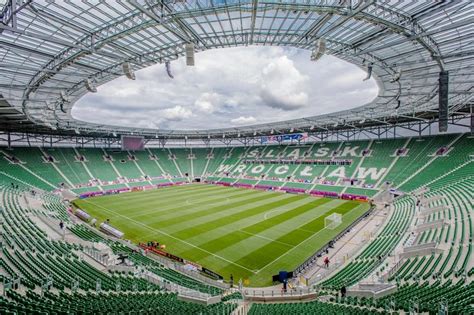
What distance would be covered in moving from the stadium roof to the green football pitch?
15.5 meters

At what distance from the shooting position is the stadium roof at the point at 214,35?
13555 millimetres

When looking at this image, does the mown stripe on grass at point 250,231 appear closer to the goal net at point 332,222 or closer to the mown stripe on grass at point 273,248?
the mown stripe on grass at point 273,248

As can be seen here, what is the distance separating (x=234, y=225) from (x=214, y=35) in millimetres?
19279

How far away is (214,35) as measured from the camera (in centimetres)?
1875

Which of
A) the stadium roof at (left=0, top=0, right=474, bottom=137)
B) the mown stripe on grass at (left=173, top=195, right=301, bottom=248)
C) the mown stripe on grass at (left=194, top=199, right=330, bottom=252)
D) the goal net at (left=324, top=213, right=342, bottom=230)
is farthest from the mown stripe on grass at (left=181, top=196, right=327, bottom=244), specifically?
the stadium roof at (left=0, top=0, right=474, bottom=137)

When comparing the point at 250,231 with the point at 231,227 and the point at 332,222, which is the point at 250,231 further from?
the point at 332,222

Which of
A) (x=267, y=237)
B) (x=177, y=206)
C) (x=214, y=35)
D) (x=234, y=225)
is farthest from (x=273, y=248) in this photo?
(x=177, y=206)

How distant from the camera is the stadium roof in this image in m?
13.6

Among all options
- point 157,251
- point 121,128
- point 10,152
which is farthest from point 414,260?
point 10,152

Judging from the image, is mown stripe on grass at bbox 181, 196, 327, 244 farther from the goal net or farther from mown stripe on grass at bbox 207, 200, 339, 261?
the goal net

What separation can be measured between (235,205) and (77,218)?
814 inches

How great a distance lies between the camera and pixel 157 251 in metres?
22.2

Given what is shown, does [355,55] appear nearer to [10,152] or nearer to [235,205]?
[235,205]

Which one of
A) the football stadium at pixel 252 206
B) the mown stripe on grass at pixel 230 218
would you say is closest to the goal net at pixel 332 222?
the football stadium at pixel 252 206
